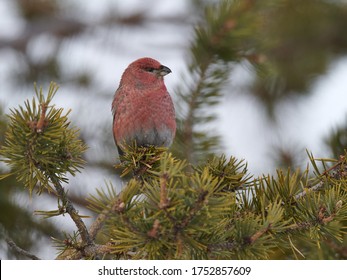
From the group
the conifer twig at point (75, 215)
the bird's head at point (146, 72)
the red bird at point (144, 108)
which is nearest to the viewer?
the conifer twig at point (75, 215)

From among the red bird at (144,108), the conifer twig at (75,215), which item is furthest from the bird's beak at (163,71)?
the conifer twig at (75,215)

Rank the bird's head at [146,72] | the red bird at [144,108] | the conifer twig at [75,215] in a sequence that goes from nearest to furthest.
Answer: the conifer twig at [75,215] < the red bird at [144,108] < the bird's head at [146,72]

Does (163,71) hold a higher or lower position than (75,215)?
higher

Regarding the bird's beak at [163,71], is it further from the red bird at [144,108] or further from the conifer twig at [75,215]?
the conifer twig at [75,215]

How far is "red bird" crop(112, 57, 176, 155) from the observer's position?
12.5ft

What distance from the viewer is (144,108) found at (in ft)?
12.9

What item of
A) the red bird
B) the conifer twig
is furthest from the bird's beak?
the conifer twig

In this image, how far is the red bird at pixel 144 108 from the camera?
12.5 ft

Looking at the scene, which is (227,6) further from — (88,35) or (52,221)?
(88,35)

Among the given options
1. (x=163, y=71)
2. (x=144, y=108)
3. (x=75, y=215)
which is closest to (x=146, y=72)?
(x=163, y=71)

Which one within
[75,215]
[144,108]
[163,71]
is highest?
[163,71]

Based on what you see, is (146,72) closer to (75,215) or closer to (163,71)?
(163,71)

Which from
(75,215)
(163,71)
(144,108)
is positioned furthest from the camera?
(163,71)

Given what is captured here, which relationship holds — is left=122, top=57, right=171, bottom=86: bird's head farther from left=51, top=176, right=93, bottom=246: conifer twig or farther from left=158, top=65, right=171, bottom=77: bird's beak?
left=51, top=176, right=93, bottom=246: conifer twig
